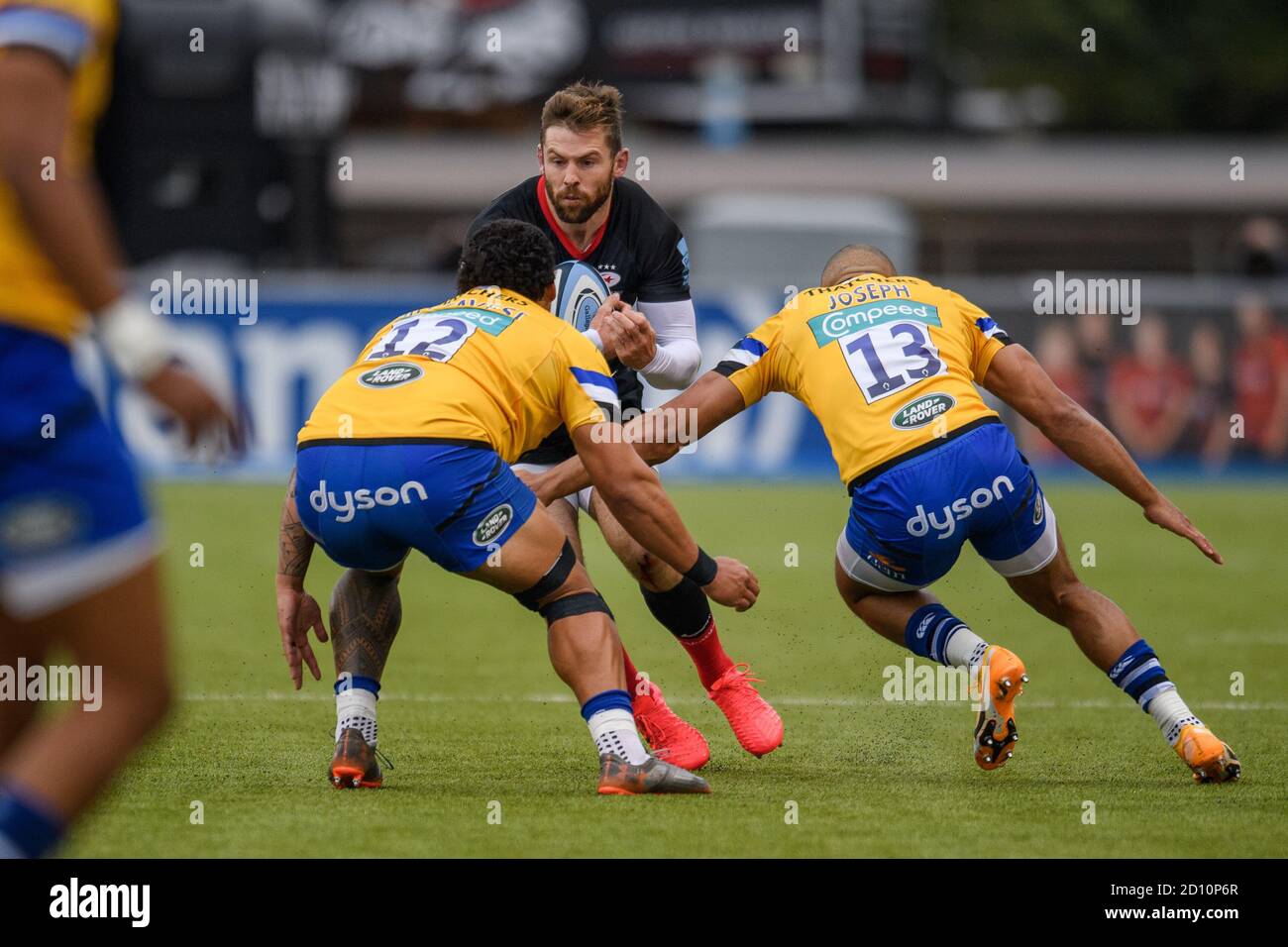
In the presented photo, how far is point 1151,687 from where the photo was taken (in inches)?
264

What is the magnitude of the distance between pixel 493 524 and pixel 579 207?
1902 millimetres

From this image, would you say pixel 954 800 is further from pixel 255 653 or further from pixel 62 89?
pixel 255 653

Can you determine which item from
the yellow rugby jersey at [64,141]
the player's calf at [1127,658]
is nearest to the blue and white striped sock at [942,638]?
the player's calf at [1127,658]

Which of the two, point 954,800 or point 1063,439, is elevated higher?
point 1063,439

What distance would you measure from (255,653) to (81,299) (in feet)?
20.6

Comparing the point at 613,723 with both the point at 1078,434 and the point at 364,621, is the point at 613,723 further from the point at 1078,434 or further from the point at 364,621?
the point at 1078,434

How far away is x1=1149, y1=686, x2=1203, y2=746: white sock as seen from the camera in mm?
6609

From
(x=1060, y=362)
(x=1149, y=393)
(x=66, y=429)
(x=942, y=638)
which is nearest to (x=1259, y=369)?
(x=1149, y=393)

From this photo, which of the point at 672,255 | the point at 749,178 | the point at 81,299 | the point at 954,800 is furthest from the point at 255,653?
the point at 749,178

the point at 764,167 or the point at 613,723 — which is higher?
the point at 764,167

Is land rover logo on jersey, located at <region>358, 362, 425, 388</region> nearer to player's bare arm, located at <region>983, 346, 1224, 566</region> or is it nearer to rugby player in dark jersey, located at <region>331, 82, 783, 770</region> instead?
rugby player in dark jersey, located at <region>331, 82, 783, 770</region>

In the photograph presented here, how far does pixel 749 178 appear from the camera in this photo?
3397 centimetres

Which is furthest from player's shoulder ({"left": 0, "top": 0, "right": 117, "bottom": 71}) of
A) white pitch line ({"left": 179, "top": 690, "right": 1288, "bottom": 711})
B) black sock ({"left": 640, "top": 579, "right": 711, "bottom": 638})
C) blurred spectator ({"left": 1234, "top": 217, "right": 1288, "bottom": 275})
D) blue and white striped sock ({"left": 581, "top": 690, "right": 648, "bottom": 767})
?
blurred spectator ({"left": 1234, "top": 217, "right": 1288, "bottom": 275})

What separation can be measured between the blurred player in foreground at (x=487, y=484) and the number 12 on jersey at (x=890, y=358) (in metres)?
0.93
